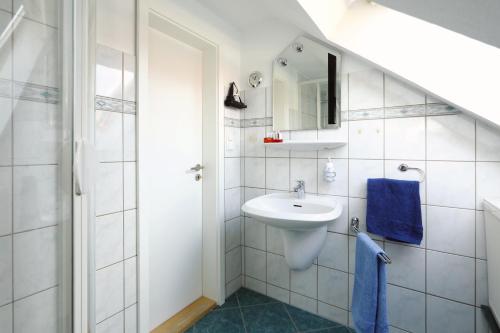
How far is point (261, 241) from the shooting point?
197 cm

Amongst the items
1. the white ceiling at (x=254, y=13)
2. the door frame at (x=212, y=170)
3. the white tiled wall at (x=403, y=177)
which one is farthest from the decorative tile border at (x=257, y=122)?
the white ceiling at (x=254, y=13)

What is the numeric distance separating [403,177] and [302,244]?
2.41ft

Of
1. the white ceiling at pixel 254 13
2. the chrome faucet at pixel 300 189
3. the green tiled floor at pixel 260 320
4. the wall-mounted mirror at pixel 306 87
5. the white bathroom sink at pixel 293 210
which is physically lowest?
the green tiled floor at pixel 260 320

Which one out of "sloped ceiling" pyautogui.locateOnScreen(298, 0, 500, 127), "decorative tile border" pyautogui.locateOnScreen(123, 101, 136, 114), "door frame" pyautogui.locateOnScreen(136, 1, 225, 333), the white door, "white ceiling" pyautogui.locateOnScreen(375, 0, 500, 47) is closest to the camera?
"white ceiling" pyautogui.locateOnScreen(375, 0, 500, 47)

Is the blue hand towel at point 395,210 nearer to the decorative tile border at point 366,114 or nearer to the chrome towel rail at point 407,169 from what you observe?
the chrome towel rail at point 407,169

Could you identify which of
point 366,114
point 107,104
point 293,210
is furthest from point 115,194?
point 366,114

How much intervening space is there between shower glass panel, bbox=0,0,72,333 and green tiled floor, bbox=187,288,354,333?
1207 millimetres

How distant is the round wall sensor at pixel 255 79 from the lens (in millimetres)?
1923

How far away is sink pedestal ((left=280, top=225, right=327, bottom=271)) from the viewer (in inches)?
59.1

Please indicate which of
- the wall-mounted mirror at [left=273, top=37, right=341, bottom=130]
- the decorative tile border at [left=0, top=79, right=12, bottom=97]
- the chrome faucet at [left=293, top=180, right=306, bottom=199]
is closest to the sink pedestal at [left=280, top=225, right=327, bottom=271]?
the chrome faucet at [left=293, top=180, right=306, bottom=199]

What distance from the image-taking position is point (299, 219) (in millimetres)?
1233

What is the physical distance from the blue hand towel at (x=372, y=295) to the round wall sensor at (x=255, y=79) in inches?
55.5

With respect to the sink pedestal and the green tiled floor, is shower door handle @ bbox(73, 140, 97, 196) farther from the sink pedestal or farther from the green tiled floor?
the green tiled floor

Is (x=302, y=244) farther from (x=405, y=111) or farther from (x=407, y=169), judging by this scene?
(x=405, y=111)
